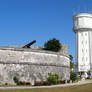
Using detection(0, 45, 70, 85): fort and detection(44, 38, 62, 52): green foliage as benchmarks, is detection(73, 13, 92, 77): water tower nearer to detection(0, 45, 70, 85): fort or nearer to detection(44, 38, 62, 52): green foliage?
detection(44, 38, 62, 52): green foliage

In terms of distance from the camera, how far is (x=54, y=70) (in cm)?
3800

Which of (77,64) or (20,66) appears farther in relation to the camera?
(77,64)

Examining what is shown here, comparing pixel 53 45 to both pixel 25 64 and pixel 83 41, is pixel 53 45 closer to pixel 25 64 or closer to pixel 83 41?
pixel 25 64

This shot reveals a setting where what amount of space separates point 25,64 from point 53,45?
634 inches

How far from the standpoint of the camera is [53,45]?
4925 centimetres

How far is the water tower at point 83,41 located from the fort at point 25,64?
45075 mm

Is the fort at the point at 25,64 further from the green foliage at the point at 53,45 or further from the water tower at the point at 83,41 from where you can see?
the water tower at the point at 83,41

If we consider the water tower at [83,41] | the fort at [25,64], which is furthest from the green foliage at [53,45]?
the water tower at [83,41]

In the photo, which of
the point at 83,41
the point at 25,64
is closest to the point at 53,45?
the point at 25,64

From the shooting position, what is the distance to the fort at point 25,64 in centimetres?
3316

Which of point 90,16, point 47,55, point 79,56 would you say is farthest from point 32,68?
point 90,16

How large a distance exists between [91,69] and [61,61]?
44481mm

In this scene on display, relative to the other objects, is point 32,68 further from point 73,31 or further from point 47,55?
point 73,31

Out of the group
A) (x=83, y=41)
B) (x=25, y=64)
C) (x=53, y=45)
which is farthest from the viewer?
(x=83, y=41)
